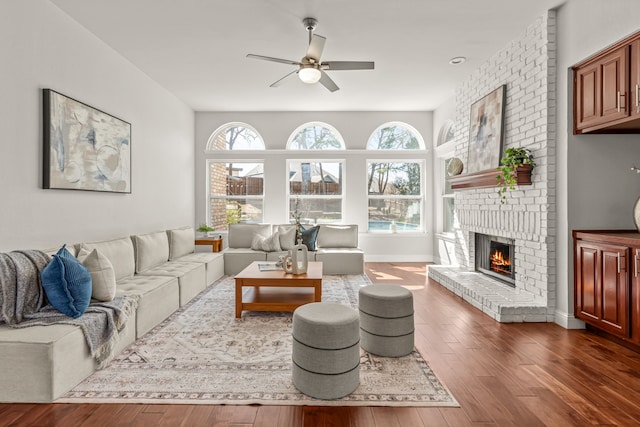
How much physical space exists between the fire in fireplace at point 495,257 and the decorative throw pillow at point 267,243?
10.1ft

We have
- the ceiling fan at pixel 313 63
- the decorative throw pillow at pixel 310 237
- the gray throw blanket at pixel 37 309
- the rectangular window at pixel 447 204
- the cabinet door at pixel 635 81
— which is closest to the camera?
the gray throw blanket at pixel 37 309

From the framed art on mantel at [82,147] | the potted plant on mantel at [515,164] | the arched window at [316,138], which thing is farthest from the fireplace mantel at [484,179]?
the framed art on mantel at [82,147]

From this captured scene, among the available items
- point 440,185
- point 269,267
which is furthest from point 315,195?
point 269,267

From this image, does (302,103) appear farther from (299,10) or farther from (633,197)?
(633,197)

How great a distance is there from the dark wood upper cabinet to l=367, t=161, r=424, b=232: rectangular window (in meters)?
4.14

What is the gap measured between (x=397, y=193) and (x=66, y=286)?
6062 millimetres

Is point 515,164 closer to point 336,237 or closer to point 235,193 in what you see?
point 336,237

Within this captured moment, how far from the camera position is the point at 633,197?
3.39m

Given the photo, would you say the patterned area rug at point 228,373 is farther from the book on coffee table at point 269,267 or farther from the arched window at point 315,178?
the arched window at point 315,178

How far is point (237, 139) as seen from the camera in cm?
746

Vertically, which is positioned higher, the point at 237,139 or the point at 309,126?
the point at 309,126

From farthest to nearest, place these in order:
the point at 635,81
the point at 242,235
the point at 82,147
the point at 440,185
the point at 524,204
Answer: the point at 440,185 → the point at 242,235 → the point at 524,204 → the point at 82,147 → the point at 635,81

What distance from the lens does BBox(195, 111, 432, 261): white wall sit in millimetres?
7324

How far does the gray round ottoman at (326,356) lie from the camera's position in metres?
2.21
